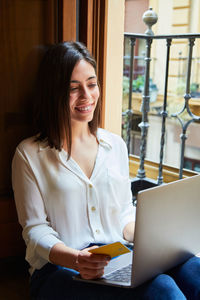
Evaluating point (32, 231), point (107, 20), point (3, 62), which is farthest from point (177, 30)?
point (32, 231)

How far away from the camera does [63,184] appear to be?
122 cm

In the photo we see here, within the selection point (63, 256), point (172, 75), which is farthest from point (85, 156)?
point (172, 75)

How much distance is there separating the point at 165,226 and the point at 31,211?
0.46 meters

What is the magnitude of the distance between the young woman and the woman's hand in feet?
0.10

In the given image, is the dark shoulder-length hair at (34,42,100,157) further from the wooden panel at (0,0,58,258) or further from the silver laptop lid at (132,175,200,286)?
the silver laptop lid at (132,175,200,286)

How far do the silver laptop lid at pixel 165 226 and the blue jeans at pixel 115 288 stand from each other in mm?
35

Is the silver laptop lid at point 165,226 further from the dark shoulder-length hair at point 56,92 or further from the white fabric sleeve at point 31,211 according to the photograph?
the dark shoulder-length hair at point 56,92

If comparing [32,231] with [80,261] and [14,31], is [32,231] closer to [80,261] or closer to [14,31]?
[80,261]

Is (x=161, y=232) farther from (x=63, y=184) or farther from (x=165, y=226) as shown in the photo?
(x=63, y=184)

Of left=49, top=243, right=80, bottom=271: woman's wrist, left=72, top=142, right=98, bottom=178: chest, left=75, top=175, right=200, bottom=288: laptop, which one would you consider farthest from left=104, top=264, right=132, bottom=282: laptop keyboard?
left=72, top=142, right=98, bottom=178: chest

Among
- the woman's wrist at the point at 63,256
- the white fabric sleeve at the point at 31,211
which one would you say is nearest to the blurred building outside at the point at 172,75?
the white fabric sleeve at the point at 31,211

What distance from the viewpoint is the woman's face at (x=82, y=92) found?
4.02ft

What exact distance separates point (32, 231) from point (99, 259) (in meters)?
0.28

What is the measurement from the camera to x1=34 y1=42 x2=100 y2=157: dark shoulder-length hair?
3.94 ft
